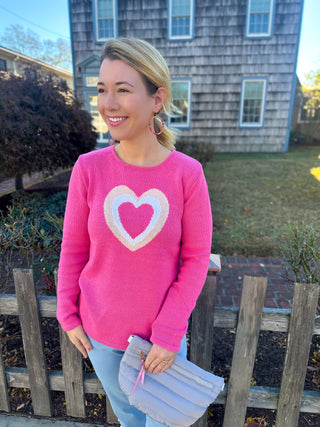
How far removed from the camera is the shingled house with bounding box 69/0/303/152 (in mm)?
11844

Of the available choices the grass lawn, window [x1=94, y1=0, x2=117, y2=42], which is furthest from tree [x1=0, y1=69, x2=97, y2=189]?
window [x1=94, y1=0, x2=117, y2=42]

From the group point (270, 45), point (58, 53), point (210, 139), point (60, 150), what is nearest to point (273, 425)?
point (60, 150)

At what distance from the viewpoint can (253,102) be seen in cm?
1302

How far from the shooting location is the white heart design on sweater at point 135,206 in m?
1.21

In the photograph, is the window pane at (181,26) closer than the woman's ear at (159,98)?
No

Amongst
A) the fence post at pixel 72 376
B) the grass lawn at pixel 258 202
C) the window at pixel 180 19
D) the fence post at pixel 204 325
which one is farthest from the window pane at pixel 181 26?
the fence post at pixel 72 376

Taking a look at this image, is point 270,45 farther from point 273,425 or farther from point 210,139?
point 273,425

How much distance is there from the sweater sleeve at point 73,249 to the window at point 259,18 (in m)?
13.4

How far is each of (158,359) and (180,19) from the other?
1360 cm

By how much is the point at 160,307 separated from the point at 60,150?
473 cm

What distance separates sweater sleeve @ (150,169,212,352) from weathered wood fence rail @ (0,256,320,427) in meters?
0.40

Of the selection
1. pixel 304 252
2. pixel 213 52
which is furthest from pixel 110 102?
pixel 213 52

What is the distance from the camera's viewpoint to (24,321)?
1.80 m

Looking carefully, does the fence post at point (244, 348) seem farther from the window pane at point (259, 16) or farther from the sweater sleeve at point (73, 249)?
the window pane at point (259, 16)
